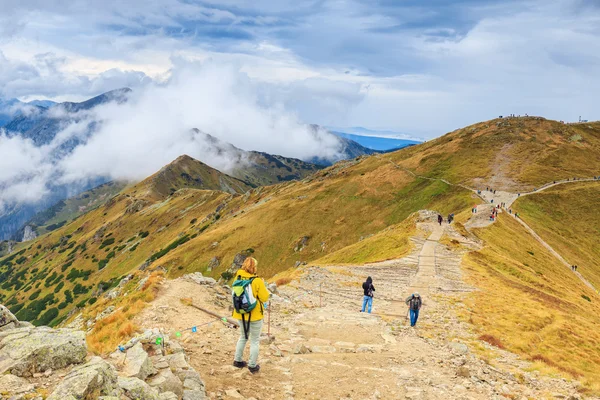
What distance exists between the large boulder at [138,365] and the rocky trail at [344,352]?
77.4 inches

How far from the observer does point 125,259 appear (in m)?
171

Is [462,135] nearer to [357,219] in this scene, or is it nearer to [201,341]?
[357,219]

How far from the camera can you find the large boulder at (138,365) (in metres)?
10.6

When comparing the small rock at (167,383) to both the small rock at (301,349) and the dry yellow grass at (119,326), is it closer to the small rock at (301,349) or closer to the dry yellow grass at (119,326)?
the dry yellow grass at (119,326)

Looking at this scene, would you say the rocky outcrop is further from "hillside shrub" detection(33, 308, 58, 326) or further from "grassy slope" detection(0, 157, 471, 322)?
"hillside shrub" detection(33, 308, 58, 326)

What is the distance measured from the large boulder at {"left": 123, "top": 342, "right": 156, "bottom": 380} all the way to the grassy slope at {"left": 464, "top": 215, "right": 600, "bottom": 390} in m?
17.7

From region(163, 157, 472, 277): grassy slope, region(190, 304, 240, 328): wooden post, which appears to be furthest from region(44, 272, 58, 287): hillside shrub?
region(190, 304, 240, 328): wooden post

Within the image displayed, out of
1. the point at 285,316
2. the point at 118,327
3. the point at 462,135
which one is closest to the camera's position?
the point at 118,327

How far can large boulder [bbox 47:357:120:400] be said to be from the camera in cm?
819

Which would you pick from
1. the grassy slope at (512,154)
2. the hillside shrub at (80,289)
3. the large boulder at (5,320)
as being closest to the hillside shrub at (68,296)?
the hillside shrub at (80,289)

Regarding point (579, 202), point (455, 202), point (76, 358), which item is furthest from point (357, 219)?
point (76, 358)

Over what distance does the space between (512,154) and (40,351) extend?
143907 mm

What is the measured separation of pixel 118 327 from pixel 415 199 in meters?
99.0

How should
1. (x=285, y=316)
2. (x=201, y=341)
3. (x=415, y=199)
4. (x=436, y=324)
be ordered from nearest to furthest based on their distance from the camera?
(x=201, y=341)
(x=285, y=316)
(x=436, y=324)
(x=415, y=199)
